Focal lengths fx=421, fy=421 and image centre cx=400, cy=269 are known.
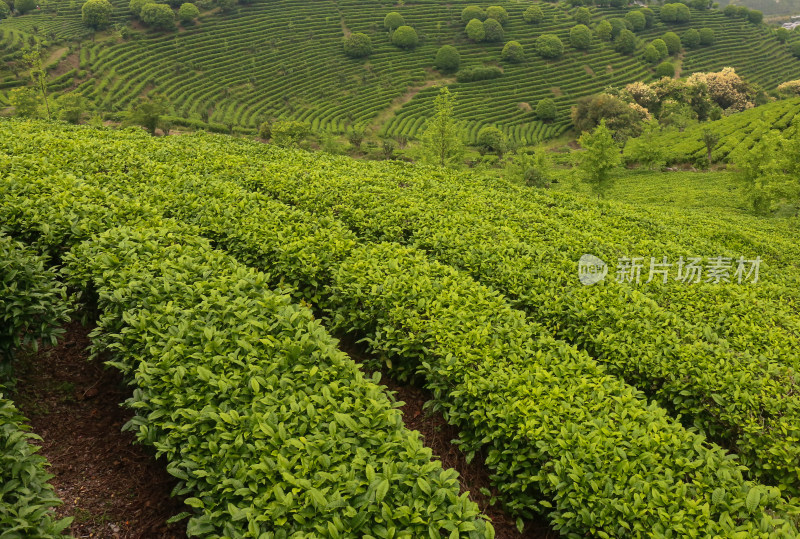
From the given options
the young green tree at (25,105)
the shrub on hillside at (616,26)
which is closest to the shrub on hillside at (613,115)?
Result: the shrub on hillside at (616,26)

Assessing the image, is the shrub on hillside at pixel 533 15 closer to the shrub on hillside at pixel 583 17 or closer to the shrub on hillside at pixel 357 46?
the shrub on hillside at pixel 583 17

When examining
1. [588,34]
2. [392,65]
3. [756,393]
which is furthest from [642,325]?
[588,34]

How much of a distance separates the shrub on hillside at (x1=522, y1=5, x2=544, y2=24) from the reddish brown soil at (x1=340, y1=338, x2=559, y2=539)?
106 metres

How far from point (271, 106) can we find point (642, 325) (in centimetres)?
6539

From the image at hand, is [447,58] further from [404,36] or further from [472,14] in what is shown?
[472,14]

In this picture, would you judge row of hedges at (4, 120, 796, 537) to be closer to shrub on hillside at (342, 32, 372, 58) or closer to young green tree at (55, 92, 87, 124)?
young green tree at (55, 92, 87, 124)

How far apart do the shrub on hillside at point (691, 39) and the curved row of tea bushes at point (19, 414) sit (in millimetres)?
119390

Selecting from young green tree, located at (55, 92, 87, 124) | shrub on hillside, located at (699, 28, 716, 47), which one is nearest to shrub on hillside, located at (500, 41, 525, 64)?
shrub on hillside, located at (699, 28, 716, 47)

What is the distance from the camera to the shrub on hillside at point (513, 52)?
79081 mm

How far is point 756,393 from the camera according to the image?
499 cm

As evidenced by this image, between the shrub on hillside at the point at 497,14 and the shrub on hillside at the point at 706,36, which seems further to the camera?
the shrub on hillside at the point at 706,36

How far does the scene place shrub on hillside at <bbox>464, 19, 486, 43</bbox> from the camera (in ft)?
273

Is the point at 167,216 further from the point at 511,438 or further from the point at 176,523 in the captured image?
the point at 511,438

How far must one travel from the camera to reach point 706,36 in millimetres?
90938
